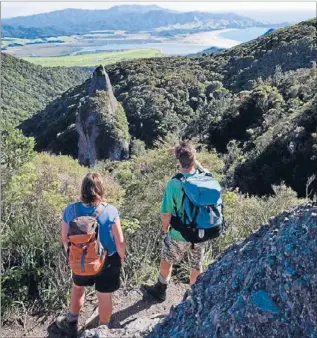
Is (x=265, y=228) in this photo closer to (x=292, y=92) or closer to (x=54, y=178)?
(x=54, y=178)

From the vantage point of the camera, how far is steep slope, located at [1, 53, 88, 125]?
7662 centimetres

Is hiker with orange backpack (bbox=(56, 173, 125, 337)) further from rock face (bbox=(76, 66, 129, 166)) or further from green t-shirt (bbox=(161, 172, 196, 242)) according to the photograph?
rock face (bbox=(76, 66, 129, 166))

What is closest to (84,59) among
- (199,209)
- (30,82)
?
(30,82)

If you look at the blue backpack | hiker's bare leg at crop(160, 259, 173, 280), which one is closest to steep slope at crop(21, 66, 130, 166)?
hiker's bare leg at crop(160, 259, 173, 280)

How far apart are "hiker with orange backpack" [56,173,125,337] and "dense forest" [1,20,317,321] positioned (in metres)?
0.54

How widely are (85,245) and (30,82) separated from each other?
87795 mm

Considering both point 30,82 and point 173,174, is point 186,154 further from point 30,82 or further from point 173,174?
point 30,82

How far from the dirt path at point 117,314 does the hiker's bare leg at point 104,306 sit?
0.12 meters

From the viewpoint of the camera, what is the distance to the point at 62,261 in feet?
13.3

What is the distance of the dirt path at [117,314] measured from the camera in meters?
3.67

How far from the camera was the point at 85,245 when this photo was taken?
3.24m

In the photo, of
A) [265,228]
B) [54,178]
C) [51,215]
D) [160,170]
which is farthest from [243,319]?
[160,170]

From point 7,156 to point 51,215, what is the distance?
0.81 m

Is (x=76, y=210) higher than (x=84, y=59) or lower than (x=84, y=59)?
lower
